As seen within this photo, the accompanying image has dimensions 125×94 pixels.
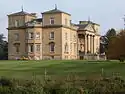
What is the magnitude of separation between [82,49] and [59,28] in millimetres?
14417

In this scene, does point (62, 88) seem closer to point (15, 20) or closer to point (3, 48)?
point (15, 20)

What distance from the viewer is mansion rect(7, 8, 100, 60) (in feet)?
→ 278

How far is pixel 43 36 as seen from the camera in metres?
86.3

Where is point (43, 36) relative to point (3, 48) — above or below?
above

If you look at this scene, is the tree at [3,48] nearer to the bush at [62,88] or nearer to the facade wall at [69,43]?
the facade wall at [69,43]

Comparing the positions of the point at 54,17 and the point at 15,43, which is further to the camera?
the point at 15,43

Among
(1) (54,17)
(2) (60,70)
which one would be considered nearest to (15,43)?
(1) (54,17)

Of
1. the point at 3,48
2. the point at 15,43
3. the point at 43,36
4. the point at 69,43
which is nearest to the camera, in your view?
the point at 43,36

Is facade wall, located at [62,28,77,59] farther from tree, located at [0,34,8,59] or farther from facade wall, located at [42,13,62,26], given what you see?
tree, located at [0,34,8,59]

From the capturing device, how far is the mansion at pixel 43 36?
278 ft

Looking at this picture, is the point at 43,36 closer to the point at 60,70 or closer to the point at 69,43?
the point at 69,43

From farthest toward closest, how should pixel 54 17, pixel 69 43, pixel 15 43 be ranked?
1. pixel 15 43
2. pixel 69 43
3. pixel 54 17

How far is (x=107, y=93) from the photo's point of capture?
61.5 feet

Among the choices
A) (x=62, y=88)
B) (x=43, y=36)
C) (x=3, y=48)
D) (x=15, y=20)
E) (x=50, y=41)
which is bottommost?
(x=62, y=88)
